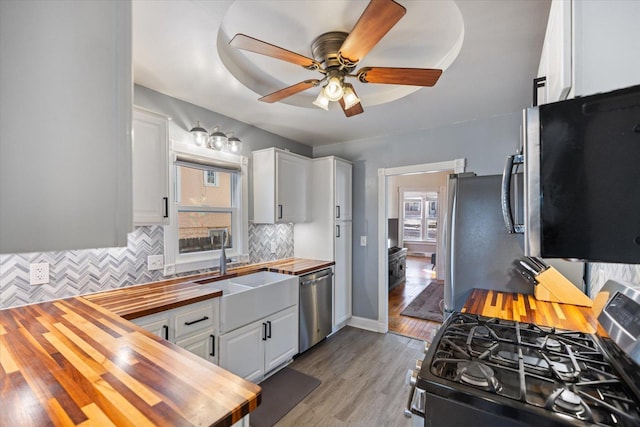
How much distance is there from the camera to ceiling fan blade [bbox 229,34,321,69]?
4.53 ft

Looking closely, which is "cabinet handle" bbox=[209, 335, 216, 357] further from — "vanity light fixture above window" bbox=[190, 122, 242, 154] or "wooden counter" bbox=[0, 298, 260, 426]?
"vanity light fixture above window" bbox=[190, 122, 242, 154]

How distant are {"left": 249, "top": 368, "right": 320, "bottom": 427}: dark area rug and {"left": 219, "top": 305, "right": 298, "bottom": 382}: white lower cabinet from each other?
0.35ft

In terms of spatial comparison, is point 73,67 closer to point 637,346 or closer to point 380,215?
point 637,346

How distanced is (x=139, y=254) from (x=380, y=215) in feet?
8.61

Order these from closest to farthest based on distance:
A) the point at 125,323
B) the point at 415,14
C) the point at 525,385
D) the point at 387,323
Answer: the point at 525,385 < the point at 125,323 < the point at 415,14 < the point at 387,323

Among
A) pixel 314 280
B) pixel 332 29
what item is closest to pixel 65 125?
pixel 332 29

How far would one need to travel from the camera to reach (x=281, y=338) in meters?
2.61

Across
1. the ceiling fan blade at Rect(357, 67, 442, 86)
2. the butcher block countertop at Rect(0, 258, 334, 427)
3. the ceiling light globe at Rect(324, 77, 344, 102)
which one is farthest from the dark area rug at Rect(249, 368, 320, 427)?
the ceiling fan blade at Rect(357, 67, 442, 86)

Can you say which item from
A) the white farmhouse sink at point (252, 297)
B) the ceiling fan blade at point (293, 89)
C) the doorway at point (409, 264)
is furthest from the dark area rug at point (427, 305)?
the ceiling fan blade at point (293, 89)

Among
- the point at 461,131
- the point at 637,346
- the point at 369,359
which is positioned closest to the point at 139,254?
the point at 369,359

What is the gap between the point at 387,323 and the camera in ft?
11.7

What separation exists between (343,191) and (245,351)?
2.14 m

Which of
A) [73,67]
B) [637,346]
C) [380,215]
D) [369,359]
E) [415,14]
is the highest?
[415,14]

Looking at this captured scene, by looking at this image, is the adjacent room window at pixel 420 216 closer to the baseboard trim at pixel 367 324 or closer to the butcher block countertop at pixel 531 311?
the baseboard trim at pixel 367 324
